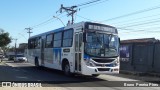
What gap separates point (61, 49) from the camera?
22.5m

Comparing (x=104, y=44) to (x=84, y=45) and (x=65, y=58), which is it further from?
(x=65, y=58)

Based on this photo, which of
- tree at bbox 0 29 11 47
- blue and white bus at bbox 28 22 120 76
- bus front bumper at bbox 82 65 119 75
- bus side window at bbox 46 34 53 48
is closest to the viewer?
bus front bumper at bbox 82 65 119 75

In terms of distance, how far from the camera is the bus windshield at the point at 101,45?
18703mm

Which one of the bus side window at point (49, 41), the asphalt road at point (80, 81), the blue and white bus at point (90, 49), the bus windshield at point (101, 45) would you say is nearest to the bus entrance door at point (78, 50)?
the blue and white bus at point (90, 49)

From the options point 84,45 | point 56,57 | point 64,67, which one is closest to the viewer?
point 84,45

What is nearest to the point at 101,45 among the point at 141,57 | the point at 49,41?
the point at 49,41

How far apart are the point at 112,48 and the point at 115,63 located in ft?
2.86

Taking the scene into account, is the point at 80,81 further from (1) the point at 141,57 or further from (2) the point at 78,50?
(1) the point at 141,57

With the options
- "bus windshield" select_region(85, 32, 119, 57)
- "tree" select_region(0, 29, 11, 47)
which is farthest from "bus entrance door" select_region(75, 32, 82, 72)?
"tree" select_region(0, 29, 11, 47)

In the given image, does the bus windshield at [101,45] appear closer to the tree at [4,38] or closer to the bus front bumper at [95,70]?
the bus front bumper at [95,70]

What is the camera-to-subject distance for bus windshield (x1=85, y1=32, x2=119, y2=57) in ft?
61.4

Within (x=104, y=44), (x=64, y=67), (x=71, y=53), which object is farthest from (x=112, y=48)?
(x=64, y=67)

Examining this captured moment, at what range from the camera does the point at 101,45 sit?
18.9 metres

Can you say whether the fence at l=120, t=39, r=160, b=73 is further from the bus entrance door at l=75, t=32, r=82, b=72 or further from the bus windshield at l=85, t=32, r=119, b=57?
the bus entrance door at l=75, t=32, r=82, b=72
